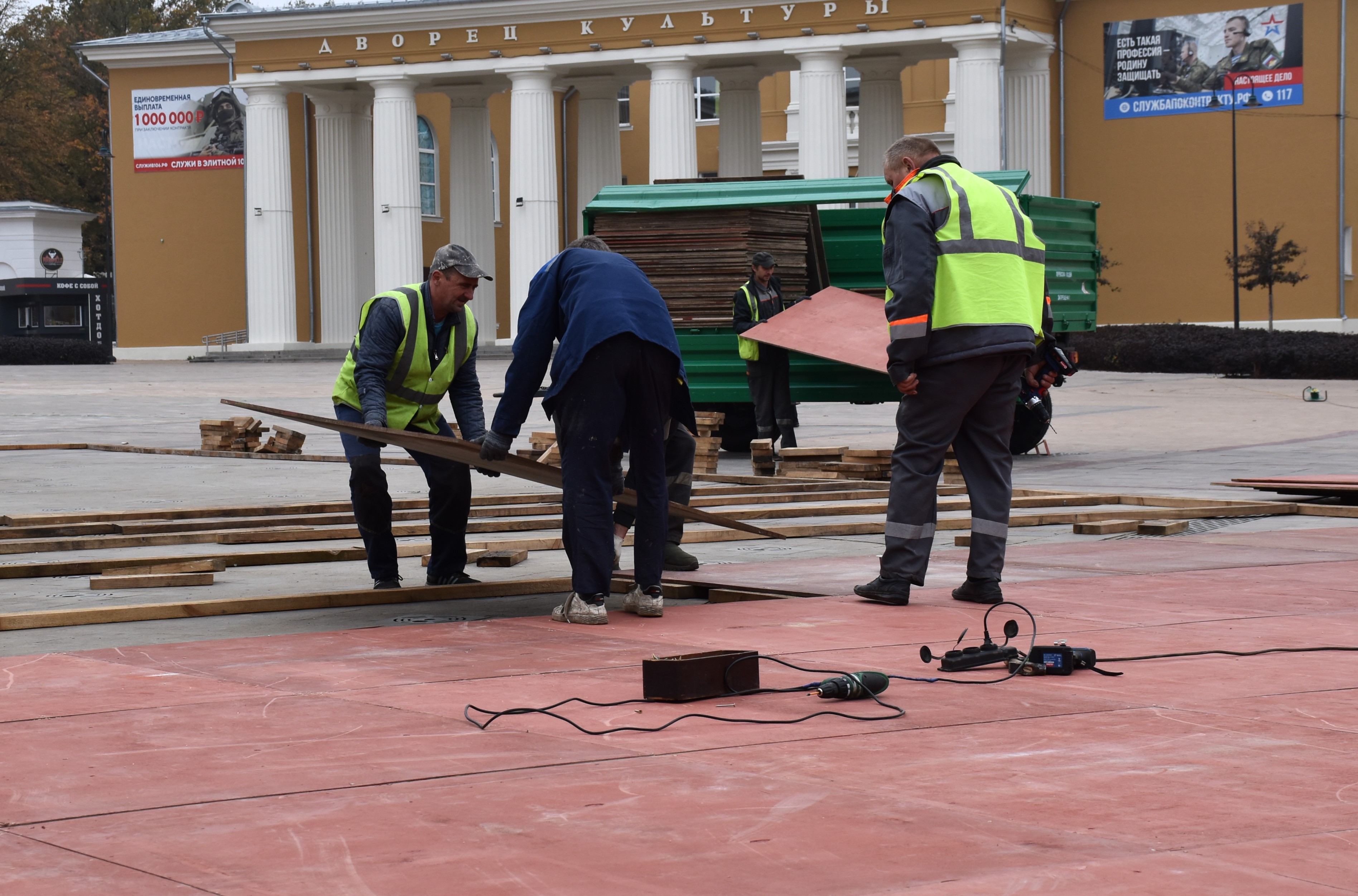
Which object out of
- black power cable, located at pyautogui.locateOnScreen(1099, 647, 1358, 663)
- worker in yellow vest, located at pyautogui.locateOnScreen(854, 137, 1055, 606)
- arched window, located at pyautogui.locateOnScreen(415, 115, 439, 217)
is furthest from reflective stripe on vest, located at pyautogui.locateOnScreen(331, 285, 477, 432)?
arched window, located at pyautogui.locateOnScreen(415, 115, 439, 217)

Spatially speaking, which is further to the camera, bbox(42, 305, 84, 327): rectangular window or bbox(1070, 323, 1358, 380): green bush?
bbox(42, 305, 84, 327): rectangular window

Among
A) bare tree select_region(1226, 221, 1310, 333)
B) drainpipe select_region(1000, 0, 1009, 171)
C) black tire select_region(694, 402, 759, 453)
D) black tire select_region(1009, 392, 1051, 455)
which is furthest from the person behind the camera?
drainpipe select_region(1000, 0, 1009, 171)

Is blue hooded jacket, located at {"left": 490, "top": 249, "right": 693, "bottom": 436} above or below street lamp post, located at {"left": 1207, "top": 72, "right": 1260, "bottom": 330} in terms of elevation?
below

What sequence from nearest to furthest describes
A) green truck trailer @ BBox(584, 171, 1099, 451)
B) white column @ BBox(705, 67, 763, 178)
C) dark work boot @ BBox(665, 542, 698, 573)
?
1. dark work boot @ BBox(665, 542, 698, 573)
2. green truck trailer @ BBox(584, 171, 1099, 451)
3. white column @ BBox(705, 67, 763, 178)

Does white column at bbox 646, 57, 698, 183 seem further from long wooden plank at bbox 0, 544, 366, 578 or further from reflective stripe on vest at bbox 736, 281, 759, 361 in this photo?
long wooden plank at bbox 0, 544, 366, 578

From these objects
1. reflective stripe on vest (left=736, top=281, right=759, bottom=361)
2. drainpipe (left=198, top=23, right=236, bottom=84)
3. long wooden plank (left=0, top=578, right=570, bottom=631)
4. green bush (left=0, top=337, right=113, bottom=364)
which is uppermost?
drainpipe (left=198, top=23, right=236, bottom=84)

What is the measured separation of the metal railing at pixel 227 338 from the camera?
205ft

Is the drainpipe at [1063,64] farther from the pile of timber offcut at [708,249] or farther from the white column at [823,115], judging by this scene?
the pile of timber offcut at [708,249]

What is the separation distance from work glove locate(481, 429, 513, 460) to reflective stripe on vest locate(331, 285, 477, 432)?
97cm

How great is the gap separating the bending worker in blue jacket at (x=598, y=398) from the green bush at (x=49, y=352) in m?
50.6

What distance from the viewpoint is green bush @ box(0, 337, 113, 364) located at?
54.5 m

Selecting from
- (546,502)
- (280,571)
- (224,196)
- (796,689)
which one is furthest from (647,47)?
(796,689)

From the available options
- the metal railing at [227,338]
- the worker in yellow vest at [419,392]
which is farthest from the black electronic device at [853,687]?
the metal railing at [227,338]

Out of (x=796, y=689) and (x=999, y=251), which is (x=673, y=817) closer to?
(x=796, y=689)
